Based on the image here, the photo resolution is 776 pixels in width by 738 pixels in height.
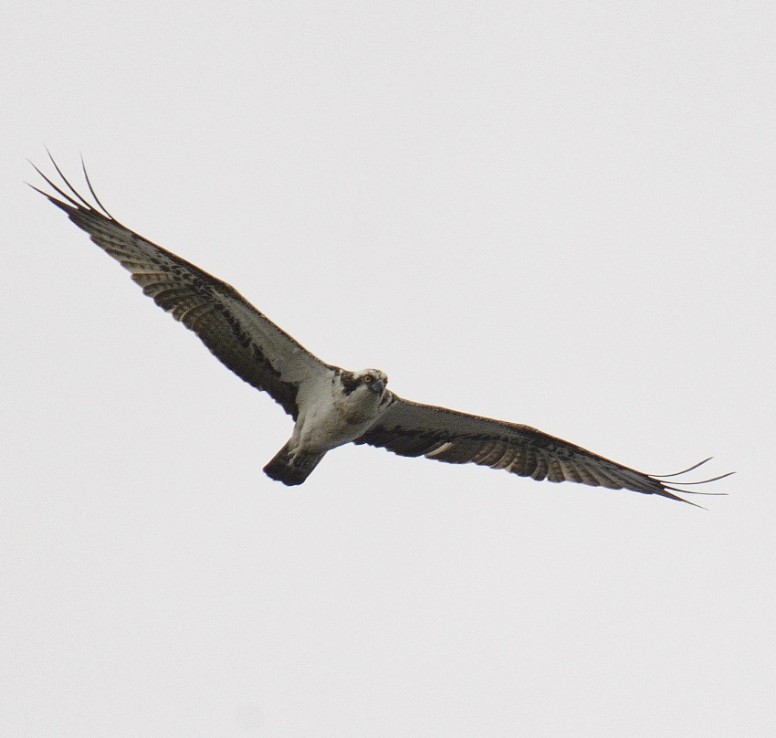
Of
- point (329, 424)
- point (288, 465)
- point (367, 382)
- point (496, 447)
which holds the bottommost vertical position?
point (288, 465)

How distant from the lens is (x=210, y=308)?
1350 centimetres

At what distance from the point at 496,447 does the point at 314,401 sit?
231cm

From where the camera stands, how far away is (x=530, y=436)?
14852mm

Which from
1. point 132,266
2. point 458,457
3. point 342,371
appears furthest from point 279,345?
point 458,457

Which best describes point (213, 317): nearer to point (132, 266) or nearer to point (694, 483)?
point (132, 266)

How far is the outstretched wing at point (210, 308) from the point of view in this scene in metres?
13.2

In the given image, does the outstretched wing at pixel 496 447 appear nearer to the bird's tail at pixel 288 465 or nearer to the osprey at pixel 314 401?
the osprey at pixel 314 401

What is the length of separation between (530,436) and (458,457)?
32.1 inches

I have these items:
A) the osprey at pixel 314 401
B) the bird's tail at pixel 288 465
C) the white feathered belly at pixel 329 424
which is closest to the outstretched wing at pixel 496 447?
the osprey at pixel 314 401

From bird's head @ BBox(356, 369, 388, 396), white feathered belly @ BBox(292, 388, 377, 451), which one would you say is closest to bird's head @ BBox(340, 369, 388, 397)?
bird's head @ BBox(356, 369, 388, 396)

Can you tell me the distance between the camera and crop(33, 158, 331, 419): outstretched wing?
13164mm

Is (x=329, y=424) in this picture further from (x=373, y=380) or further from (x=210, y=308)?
(x=210, y=308)

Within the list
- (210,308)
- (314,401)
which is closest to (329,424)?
(314,401)

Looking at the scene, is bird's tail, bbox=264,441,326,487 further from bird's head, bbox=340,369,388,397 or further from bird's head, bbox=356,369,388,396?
bird's head, bbox=356,369,388,396
